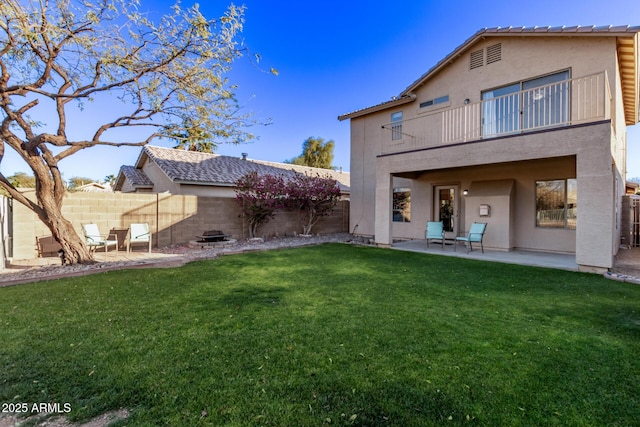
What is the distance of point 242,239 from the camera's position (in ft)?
44.9

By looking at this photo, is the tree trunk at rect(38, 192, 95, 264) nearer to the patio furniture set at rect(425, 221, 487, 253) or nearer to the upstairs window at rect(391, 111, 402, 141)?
the patio furniture set at rect(425, 221, 487, 253)

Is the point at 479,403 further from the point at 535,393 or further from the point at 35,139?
the point at 35,139

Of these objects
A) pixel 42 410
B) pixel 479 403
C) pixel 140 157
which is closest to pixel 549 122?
pixel 479 403

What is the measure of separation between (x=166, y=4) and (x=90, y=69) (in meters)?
2.48

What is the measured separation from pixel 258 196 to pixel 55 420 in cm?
1111

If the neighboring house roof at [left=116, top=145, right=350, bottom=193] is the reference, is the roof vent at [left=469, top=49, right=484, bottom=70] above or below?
above

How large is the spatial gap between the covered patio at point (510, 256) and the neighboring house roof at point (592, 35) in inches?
246

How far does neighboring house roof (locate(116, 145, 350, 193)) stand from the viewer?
16188mm

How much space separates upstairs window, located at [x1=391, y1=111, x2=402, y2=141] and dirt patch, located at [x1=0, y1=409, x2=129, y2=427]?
1295 cm

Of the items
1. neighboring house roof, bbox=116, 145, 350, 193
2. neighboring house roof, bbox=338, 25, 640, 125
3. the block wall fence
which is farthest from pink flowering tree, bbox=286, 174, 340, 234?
neighboring house roof, bbox=338, 25, 640, 125

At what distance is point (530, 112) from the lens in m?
9.41

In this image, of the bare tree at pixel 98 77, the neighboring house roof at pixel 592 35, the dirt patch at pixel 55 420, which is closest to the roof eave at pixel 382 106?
the neighboring house roof at pixel 592 35

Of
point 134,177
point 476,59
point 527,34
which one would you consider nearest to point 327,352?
point 527,34

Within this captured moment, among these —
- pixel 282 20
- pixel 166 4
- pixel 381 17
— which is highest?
pixel 381 17
